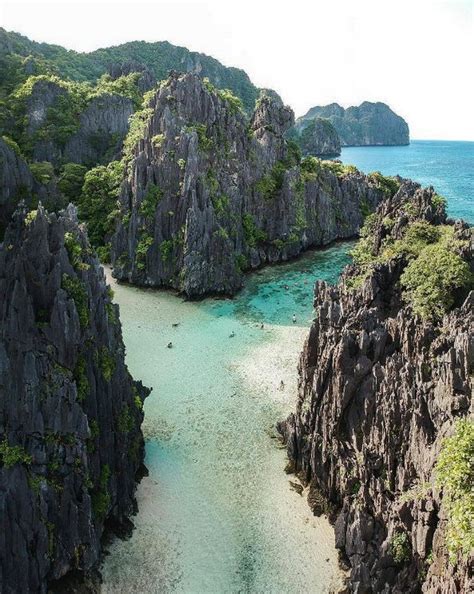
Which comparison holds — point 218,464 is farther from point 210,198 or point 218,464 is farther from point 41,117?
point 41,117

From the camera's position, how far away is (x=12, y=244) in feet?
76.4

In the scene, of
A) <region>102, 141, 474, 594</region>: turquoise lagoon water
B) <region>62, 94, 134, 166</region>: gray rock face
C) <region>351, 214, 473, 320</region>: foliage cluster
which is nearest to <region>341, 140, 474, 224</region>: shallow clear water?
<region>102, 141, 474, 594</region>: turquoise lagoon water

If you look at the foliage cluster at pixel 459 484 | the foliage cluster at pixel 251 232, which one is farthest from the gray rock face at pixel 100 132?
the foliage cluster at pixel 459 484

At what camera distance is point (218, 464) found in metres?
29.8

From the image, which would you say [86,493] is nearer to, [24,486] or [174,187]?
[24,486]

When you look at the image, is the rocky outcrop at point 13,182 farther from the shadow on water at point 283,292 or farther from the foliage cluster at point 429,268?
the foliage cluster at point 429,268

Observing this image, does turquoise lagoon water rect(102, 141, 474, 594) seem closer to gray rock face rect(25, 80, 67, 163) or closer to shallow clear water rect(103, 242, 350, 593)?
shallow clear water rect(103, 242, 350, 593)

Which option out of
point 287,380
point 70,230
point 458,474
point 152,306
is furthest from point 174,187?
point 458,474

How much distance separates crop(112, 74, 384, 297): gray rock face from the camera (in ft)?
187

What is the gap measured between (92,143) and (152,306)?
40.8 m

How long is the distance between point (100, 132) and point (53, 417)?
2767 inches

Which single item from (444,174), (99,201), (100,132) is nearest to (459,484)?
(99,201)

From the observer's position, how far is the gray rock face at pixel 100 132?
263 ft

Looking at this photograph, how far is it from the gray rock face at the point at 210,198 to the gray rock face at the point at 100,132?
759 inches
